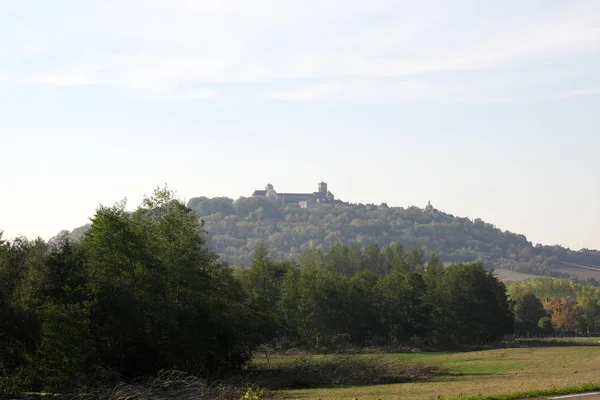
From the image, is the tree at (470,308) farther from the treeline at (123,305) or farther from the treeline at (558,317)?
the treeline at (123,305)

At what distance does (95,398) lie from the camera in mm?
33469

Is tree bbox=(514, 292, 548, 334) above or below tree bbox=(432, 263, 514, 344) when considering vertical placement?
below

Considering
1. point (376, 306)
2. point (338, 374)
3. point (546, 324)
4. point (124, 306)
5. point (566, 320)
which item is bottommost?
point (566, 320)

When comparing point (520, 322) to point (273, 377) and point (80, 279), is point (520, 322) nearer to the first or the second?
point (273, 377)

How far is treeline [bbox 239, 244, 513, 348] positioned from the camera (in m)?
101

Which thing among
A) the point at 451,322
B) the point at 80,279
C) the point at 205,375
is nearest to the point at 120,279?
the point at 80,279

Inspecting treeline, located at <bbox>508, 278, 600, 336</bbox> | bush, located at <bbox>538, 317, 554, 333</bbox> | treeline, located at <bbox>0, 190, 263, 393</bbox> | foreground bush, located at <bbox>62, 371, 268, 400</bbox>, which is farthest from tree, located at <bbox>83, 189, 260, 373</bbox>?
bush, located at <bbox>538, 317, 554, 333</bbox>

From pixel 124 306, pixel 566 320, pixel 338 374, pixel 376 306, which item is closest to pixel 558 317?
pixel 566 320

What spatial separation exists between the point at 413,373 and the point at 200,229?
796 inches

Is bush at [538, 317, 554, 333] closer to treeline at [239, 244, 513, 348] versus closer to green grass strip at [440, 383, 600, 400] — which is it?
treeline at [239, 244, 513, 348]

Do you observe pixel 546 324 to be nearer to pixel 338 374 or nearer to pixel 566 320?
pixel 566 320

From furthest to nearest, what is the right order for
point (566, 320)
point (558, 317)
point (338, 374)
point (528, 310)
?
point (558, 317), point (566, 320), point (528, 310), point (338, 374)

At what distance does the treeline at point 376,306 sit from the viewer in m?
101

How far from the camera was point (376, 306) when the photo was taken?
356ft
